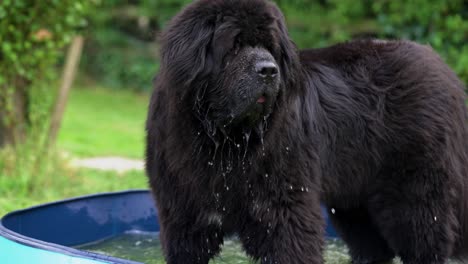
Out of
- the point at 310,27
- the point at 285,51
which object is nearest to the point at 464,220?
the point at 285,51

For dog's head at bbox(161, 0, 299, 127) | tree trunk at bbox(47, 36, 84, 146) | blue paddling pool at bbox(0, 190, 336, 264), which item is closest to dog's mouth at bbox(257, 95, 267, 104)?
dog's head at bbox(161, 0, 299, 127)

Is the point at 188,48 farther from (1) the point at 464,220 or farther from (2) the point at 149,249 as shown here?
(2) the point at 149,249

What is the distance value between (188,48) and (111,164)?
5.78 meters

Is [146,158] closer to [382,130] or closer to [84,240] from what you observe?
[382,130]

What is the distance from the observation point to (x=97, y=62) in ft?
53.4

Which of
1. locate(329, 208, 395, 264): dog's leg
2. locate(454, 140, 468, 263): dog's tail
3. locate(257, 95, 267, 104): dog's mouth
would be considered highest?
locate(257, 95, 267, 104): dog's mouth

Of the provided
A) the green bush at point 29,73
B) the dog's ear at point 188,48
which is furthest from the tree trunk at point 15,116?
the dog's ear at point 188,48

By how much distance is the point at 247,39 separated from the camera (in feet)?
11.5

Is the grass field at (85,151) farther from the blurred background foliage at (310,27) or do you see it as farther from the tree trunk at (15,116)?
the blurred background foliage at (310,27)

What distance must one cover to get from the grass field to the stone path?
20 centimetres

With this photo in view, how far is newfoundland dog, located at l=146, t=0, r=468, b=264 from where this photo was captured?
3516mm

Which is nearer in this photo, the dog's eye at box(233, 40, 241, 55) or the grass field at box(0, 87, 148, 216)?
the dog's eye at box(233, 40, 241, 55)

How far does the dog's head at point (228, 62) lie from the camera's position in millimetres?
3422

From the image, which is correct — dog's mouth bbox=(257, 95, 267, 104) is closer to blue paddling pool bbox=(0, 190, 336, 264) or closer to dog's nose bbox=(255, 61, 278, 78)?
dog's nose bbox=(255, 61, 278, 78)
